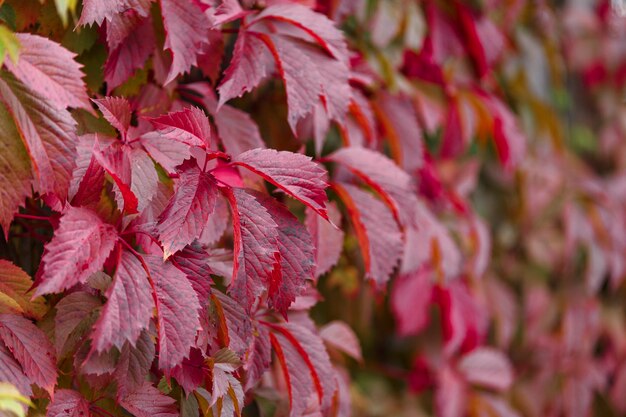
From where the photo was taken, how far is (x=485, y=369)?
176 centimetres

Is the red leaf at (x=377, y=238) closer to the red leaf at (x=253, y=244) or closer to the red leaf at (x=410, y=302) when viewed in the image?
the red leaf at (x=253, y=244)

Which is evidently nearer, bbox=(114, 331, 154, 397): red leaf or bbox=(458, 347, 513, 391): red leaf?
bbox=(114, 331, 154, 397): red leaf

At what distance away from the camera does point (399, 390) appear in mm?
1862

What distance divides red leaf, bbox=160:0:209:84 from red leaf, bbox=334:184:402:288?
0.30m

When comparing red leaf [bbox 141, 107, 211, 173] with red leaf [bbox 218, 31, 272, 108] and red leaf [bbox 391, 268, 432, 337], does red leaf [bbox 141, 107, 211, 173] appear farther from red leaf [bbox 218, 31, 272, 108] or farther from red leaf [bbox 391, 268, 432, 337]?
red leaf [bbox 391, 268, 432, 337]

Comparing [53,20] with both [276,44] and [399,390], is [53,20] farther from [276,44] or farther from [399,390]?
[399,390]

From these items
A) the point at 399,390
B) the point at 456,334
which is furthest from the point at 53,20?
the point at 399,390

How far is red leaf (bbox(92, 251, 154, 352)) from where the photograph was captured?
2.15 feet

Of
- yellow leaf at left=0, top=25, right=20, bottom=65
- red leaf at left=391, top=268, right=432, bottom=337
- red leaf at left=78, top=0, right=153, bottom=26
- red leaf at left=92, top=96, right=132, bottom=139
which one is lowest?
red leaf at left=391, top=268, right=432, bottom=337

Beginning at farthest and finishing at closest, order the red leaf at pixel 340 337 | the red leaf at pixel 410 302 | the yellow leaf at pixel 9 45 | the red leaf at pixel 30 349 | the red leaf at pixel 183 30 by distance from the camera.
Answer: the red leaf at pixel 410 302 → the red leaf at pixel 340 337 → the red leaf at pixel 183 30 → the red leaf at pixel 30 349 → the yellow leaf at pixel 9 45

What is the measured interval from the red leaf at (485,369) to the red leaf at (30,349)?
4.03ft

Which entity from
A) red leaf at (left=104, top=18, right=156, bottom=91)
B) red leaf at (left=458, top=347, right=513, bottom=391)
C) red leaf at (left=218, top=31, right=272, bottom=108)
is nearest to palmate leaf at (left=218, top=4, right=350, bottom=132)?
red leaf at (left=218, top=31, right=272, bottom=108)

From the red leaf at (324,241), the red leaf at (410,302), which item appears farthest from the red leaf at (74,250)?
the red leaf at (410,302)

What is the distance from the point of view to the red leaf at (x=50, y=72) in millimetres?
729
